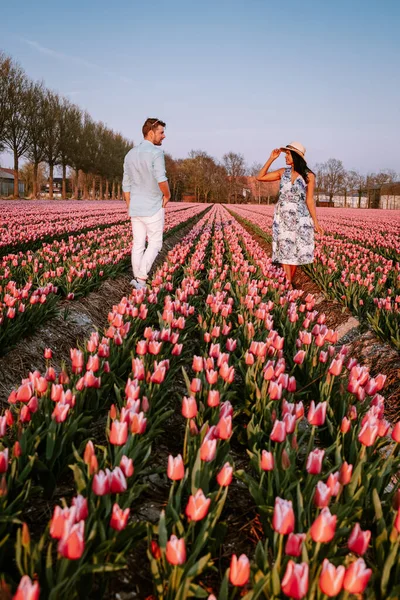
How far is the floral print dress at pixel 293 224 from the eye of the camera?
19.0 ft

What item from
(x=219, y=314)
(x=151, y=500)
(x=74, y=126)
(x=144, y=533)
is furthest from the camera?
(x=74, y=126)

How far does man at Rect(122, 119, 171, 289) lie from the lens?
17.2 feet

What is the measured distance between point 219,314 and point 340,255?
16.0ft

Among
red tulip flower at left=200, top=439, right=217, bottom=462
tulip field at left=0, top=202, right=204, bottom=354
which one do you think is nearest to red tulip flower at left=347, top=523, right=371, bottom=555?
red tulip flower at left=200, top=439, right=217, bottom=462

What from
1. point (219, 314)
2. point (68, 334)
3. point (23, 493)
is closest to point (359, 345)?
point (219, 314)

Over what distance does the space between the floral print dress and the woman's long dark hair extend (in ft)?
0.39

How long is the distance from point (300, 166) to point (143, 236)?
7.25ft

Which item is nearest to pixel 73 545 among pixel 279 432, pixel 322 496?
pixel 322 496

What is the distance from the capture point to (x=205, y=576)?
Result: 1.58 meters

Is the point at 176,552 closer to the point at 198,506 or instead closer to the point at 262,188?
the point at 198,506

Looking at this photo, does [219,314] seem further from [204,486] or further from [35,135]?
[35,135]

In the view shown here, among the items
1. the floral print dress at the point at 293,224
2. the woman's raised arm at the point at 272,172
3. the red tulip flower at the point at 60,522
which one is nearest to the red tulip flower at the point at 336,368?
the red tulip flower at the point at 60,522

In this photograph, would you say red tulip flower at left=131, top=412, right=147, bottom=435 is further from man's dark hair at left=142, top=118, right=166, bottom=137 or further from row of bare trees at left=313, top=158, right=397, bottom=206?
row of bare trees at left=313, top=158, right=397, bottom=206

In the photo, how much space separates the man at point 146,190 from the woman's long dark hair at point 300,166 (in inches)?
65.0
